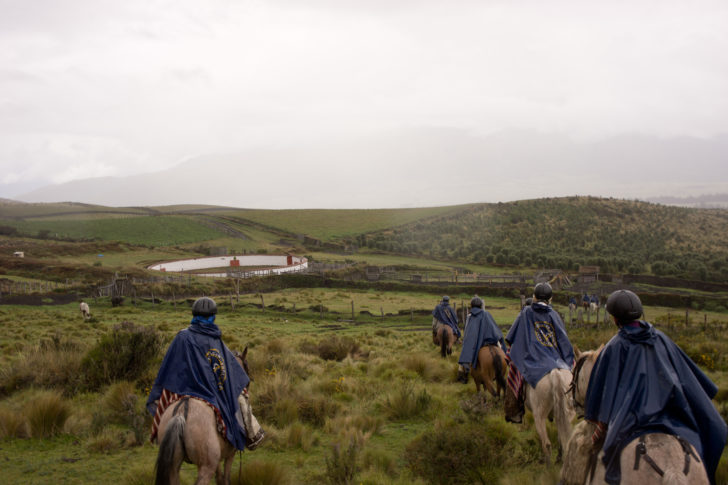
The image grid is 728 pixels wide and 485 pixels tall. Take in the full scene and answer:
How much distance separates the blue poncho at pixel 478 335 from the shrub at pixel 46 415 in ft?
25.8

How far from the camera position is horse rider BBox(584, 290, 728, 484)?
3.74 metres

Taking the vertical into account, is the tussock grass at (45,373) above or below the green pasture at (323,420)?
above

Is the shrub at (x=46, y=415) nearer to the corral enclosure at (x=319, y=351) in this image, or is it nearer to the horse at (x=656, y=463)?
the corral enclosure at (x=319, y=351)

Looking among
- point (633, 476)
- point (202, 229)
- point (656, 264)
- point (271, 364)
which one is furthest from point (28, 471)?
point (202, 229)

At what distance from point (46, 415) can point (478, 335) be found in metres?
8.33

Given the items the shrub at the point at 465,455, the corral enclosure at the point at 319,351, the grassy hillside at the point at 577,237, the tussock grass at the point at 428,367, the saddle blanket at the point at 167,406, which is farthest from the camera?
the grassy hillside at the point at 577,237

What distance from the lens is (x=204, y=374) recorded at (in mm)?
5609

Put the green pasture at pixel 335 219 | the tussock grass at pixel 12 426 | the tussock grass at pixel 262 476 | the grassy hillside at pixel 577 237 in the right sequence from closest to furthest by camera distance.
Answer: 1. the tussock grass at pixel 262 476
2. the tussock grass at pixel 12 426
3. the grassy hillside at pixel 577 237
4. the green pasture at pixel 335 219

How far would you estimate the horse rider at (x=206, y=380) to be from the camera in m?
5.54

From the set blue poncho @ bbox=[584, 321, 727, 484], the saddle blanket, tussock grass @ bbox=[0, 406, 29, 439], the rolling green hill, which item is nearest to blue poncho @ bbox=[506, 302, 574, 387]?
blue poncho @ bbox=[584, 321, 727, 484]

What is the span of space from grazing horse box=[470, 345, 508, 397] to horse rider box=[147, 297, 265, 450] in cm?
553

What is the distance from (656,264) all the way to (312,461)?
69.7 meters

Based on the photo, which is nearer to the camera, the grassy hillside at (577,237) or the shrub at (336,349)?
the shrub at (336,349)

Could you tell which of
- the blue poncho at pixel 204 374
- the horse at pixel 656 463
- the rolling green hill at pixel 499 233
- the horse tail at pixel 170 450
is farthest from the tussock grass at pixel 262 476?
the rolling green hill at pixel 499 233
